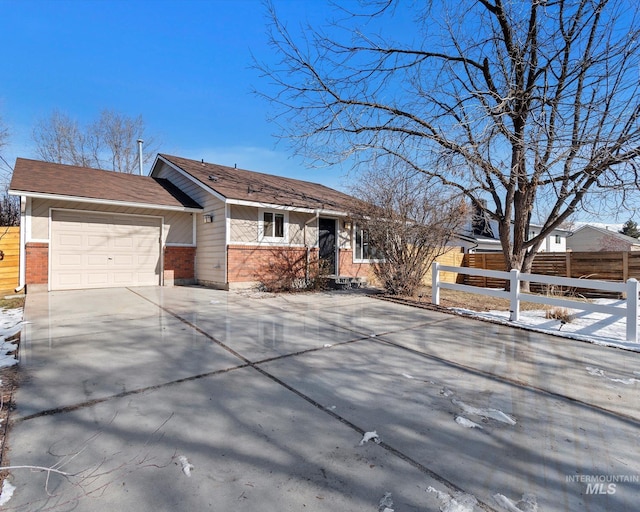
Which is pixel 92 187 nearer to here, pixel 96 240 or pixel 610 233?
pixel 96 240

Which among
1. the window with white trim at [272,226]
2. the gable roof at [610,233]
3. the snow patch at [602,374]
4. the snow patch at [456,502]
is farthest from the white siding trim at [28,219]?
the gable roof at [610,233]

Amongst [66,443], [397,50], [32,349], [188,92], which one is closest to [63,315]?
[32,349]

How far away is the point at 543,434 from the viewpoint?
8.51 ft

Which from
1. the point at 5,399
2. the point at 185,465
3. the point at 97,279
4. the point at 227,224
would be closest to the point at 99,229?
the point at 97,279

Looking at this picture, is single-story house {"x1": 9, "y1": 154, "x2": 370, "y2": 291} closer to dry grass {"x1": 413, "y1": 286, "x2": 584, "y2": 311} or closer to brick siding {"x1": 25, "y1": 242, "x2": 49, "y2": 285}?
brick siding {"x1": 25, "y1": 242, "x2": 49, "y2": 285}

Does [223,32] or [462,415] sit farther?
[223,32]

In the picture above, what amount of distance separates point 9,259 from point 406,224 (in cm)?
1193

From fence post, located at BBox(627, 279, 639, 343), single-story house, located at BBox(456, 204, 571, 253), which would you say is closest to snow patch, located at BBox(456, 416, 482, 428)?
fence post, located at BBox(627, 279, 639, 343)

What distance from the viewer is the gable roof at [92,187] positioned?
30.1 feet

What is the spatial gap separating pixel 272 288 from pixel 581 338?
789 centimetres

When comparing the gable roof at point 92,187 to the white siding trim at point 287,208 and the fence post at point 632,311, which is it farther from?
the fence post at point 632,311

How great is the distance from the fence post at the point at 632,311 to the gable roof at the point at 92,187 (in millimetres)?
11525

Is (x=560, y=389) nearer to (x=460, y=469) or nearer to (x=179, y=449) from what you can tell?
(x=460, y=469)

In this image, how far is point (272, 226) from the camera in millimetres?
11242
